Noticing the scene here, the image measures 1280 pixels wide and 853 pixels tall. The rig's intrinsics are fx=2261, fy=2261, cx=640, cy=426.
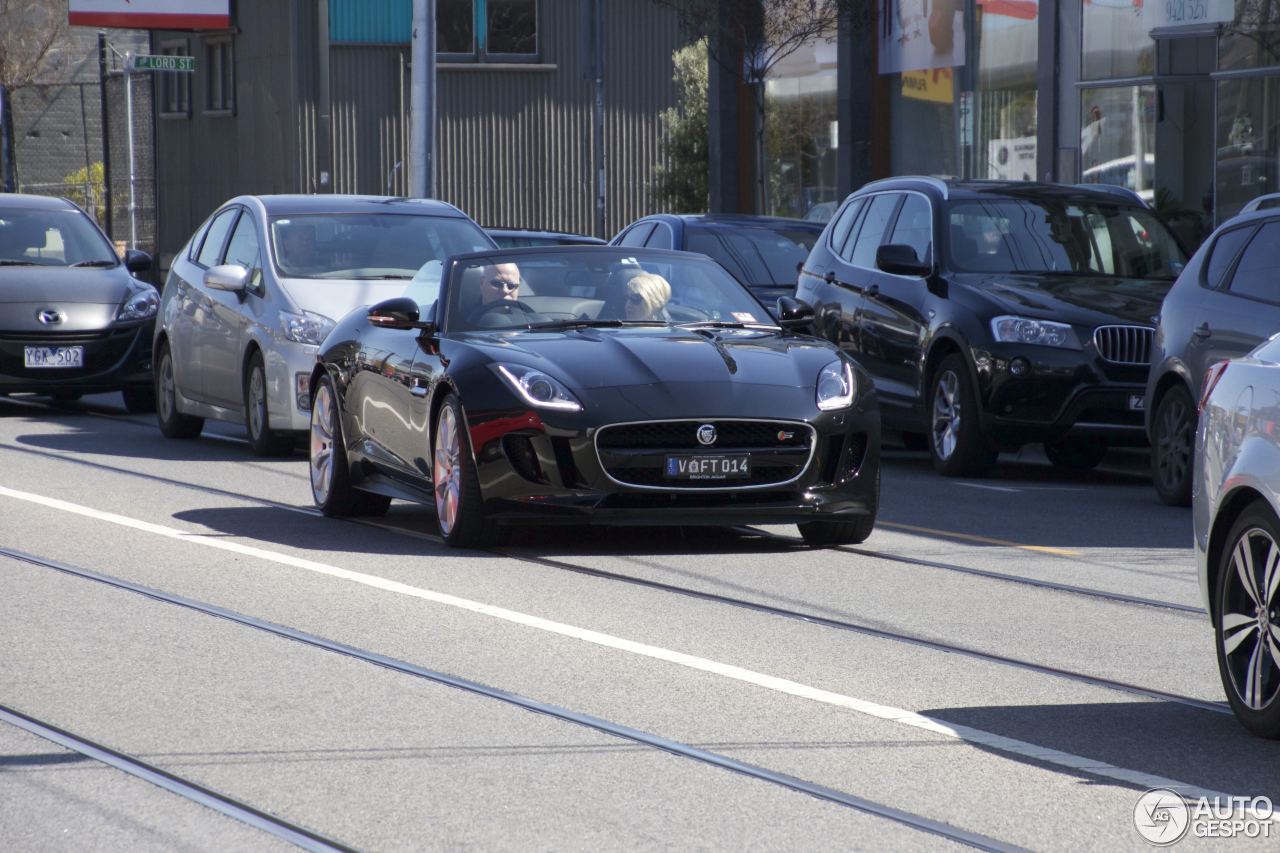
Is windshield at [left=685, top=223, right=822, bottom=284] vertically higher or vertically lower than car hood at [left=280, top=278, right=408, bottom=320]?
higher

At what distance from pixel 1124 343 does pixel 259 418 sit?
18.6 feet

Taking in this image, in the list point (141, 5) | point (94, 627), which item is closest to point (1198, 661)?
point (94, 627)

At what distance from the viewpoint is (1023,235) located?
48.2 feet

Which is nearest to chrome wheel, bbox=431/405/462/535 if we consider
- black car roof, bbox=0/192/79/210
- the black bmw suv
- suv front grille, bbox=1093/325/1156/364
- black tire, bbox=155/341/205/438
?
the black bmw suv

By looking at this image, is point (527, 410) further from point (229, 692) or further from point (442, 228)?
point (442, 228)

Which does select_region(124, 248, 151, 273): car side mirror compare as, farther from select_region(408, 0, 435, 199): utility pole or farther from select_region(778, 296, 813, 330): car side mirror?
select_region(778, 296, 813, 330): car side mirror

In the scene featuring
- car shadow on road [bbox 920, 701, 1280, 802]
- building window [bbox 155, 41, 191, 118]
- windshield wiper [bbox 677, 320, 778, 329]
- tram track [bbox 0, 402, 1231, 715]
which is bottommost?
tram track [bbox 0, 402, 1231, 715]

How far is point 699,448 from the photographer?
968 centimetres

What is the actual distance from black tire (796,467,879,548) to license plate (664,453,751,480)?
502mm

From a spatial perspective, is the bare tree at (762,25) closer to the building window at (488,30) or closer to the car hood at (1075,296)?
the car hood at (1075,296)

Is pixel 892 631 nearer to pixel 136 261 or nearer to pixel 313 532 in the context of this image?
pixel 313 532

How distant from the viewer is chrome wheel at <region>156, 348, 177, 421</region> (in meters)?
16.6

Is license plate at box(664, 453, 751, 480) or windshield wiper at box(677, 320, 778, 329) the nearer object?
license plate at box(664, 453, 751, 480)

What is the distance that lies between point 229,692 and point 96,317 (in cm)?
1247
